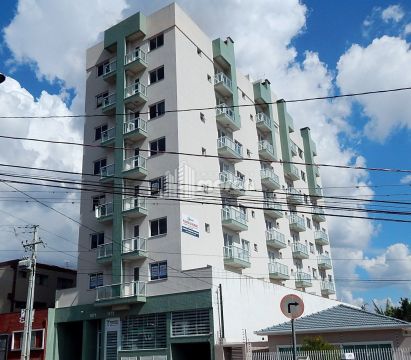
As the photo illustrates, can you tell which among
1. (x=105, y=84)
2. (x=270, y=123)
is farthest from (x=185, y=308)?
(x=270, y=123)

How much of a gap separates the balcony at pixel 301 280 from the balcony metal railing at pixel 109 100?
25.1 m

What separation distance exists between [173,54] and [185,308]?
19.2 m

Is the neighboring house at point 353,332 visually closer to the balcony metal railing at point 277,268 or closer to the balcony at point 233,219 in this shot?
the balcony at point 233,219

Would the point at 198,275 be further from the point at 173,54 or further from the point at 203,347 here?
the point at 173,54

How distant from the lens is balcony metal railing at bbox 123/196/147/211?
121 feet

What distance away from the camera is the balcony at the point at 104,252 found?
123 feet

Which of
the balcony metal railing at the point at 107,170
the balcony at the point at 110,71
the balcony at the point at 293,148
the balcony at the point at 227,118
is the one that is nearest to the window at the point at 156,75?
the balcony at the point at 110,71

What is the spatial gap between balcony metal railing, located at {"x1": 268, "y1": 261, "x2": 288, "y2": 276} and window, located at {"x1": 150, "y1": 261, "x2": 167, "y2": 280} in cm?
1337

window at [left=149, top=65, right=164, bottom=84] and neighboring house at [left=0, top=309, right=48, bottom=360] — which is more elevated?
window at [left=149, top=65, right=164, bottom=84]

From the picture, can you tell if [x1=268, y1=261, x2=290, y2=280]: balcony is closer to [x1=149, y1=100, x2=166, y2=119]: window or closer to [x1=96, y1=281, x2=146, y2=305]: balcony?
[x1=96, y1=281, x2=146, y2=305]: balcony

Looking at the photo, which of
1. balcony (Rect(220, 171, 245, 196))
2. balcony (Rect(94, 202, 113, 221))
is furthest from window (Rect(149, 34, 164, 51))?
balcony (Rect(94, 202, 113, 221))

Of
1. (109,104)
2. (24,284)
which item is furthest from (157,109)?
(24,284)

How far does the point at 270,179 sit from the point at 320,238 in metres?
16.6

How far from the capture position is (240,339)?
3284 centimetres
